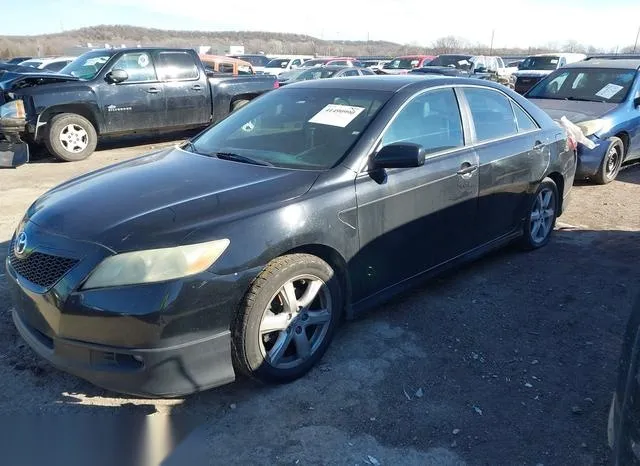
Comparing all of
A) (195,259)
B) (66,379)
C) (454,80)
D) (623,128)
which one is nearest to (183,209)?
(195,259)

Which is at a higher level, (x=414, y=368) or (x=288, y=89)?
(x=288, y=89)

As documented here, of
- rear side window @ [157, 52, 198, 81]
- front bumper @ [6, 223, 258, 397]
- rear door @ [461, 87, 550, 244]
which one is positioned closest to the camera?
front bumper @ [6, 223, 258, 397]

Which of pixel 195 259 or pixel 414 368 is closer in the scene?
pixel 195 259

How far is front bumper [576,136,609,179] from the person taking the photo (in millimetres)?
7543

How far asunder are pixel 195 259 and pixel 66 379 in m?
1.19

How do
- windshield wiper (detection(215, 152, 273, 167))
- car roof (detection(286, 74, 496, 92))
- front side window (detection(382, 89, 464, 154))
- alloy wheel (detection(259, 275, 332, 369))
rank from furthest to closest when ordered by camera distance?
car roof (detection(286, 74, 496, 92))
front side window (detection(382, 89, 464, 154))
windshield wiper (detection(215, 152, 273, 167))
alloy wheel (detection(259, 275, 332, 369))

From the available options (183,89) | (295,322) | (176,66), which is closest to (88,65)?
(176,66)

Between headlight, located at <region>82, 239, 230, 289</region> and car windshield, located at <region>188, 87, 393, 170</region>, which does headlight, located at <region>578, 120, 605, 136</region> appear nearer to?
car windshield, located at <region>188, 87, 393, 170</region>

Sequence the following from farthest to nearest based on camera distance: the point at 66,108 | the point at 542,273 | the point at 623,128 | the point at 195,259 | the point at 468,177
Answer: the point at 66,108
the point at 623,128
the point at 542,273
the point at 468,177
the point at 195,259

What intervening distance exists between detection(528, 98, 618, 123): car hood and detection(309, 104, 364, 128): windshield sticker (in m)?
4.87

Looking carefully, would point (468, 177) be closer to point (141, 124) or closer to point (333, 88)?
point (333, 88)

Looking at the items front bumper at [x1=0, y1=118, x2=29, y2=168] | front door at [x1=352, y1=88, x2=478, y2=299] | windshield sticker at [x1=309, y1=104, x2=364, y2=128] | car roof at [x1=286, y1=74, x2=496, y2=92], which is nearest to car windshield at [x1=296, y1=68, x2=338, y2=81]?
front bumper at [x1=0, y1=118, x2=29, y2=168]

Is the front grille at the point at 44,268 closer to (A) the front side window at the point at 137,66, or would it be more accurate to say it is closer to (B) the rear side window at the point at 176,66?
(A) the front side window at the point at 137,66

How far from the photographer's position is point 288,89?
445 cm
